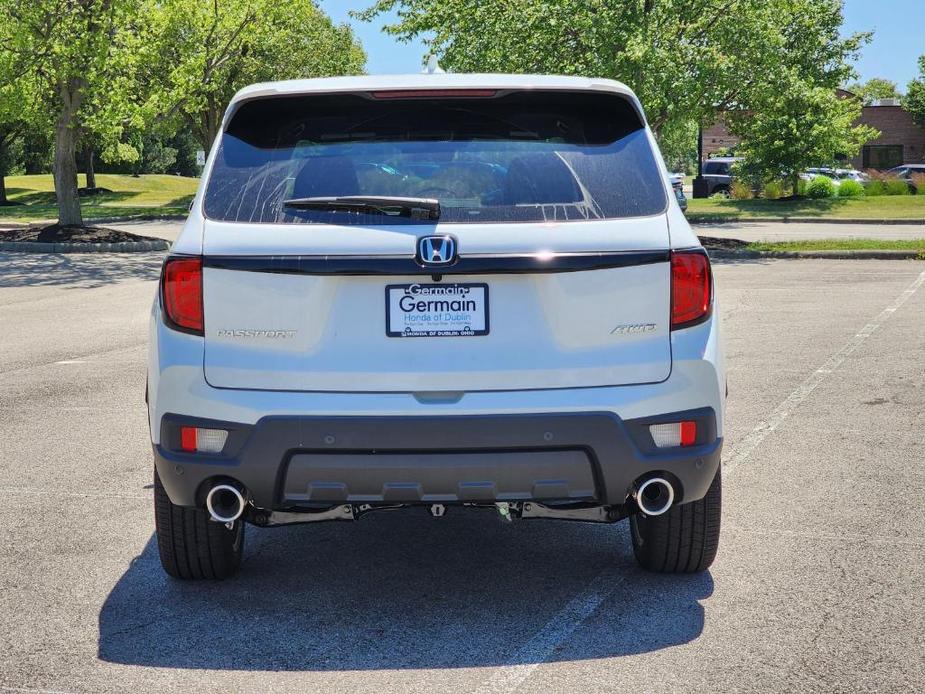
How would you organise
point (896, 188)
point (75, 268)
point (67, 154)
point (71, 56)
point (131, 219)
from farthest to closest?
1. point (896, 188)
2. point (131, 219)
3. point (67, 154)
4. point (71, 56)
5. point (75, 268)

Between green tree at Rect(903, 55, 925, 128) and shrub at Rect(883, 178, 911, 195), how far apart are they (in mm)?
27857

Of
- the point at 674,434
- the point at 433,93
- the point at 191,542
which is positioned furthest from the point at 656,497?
the point at 191,542

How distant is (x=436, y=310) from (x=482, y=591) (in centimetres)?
126

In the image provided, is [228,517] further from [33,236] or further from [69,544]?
[33,236]

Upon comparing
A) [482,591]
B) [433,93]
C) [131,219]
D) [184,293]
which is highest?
[433,93]

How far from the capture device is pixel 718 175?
53344 millimetres

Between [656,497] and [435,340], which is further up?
[435,340]

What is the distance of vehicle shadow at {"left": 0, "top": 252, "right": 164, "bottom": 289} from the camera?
746 inches

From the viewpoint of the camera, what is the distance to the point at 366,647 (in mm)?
4121

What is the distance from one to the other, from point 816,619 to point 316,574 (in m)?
1.93

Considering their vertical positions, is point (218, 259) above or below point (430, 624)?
above

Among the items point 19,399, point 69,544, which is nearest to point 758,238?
point 19,399

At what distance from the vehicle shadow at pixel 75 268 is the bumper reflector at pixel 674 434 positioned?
1528 centimetres

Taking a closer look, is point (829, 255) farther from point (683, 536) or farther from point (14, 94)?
point (683, 536)
